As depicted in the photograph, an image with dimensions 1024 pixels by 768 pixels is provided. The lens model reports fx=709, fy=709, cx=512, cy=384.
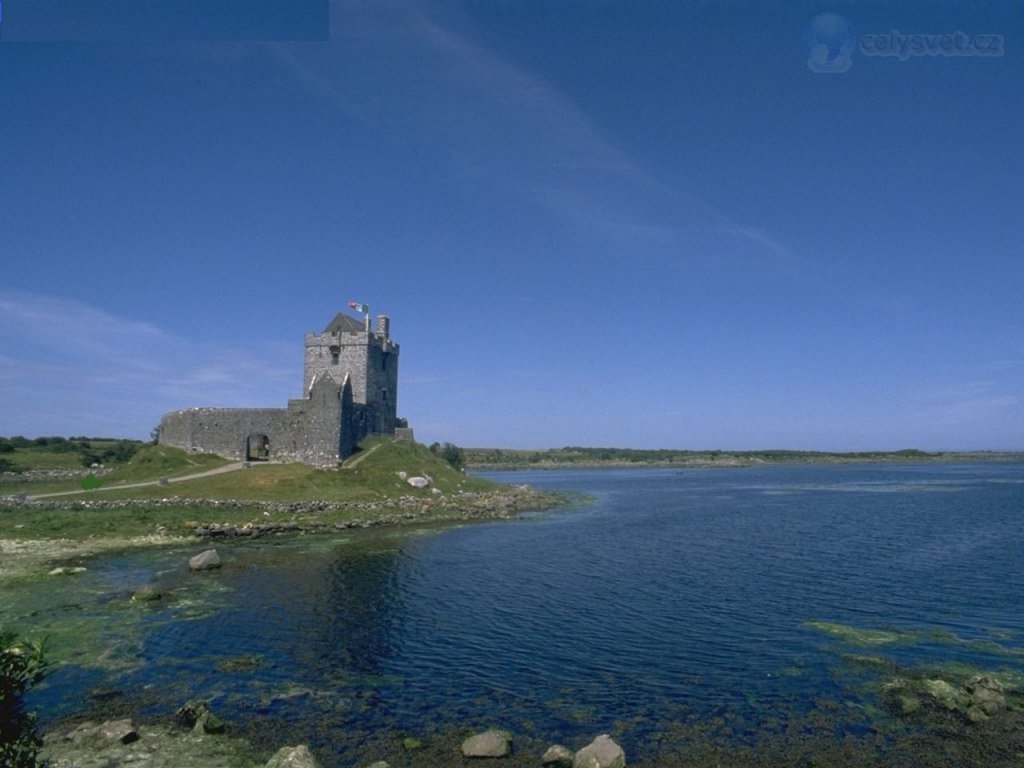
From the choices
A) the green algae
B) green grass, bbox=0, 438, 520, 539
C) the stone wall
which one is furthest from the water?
the stone wall

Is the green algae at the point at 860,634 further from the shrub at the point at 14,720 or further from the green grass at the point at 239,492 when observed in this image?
the green grass at the point at 239,492

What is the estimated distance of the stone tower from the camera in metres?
65.6

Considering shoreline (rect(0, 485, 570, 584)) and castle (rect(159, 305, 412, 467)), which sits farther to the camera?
Answer: castle (rect(159, 305, 412, 467))

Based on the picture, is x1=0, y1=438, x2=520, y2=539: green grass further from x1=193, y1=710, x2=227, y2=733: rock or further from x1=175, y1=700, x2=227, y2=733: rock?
x1=193, y1=710, x2=227, y2=733: rock

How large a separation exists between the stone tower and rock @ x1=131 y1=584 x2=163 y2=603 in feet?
122

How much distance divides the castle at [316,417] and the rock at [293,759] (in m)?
47.2

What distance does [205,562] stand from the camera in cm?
3312

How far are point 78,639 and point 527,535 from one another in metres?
28.9

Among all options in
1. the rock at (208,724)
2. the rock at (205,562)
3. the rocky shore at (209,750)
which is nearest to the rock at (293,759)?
the rocky shore at (209,750)

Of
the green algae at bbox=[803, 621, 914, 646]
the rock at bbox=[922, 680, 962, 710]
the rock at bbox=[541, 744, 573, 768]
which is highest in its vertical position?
the green algae at bbox=[803, 621, 914, 646]

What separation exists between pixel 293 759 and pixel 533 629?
11821 millimetres

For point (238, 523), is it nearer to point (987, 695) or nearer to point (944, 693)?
point (944, 693)

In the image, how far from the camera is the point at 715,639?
2292 cm

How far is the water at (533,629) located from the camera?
680 inches
